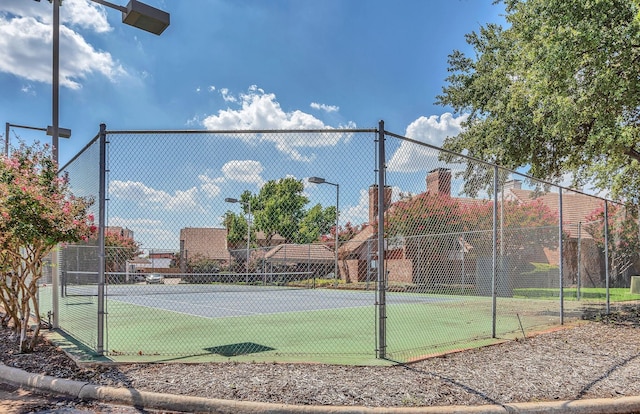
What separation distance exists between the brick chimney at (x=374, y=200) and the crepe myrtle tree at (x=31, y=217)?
4.21 meters

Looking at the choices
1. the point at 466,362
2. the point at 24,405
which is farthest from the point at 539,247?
the point at 24,405

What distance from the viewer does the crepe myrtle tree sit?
252 inches

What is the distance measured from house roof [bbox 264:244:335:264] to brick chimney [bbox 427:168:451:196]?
74.4 inches

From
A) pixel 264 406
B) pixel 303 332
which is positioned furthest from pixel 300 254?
pixel 264 406

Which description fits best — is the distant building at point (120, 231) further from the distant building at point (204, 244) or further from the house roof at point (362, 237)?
the house roof at point (362, 237)

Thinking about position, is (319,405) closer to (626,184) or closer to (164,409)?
(164,409)

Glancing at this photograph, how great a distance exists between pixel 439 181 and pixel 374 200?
1500mm

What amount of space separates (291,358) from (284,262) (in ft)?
4.97

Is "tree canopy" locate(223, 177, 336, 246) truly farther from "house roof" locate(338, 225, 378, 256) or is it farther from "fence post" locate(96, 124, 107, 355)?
"fence post" locate(96, 124, 107, 355)

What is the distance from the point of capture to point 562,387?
5305 millimetres

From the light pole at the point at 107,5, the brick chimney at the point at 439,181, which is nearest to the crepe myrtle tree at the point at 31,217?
the light pole at the point at 107,5

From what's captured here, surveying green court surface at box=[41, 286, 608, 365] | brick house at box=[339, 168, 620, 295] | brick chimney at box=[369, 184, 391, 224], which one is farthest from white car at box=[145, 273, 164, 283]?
brick chimney at box=[369, 184, 391, 224]

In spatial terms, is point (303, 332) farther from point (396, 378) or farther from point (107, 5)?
point (107, 5)

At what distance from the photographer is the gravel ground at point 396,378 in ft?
16.0
